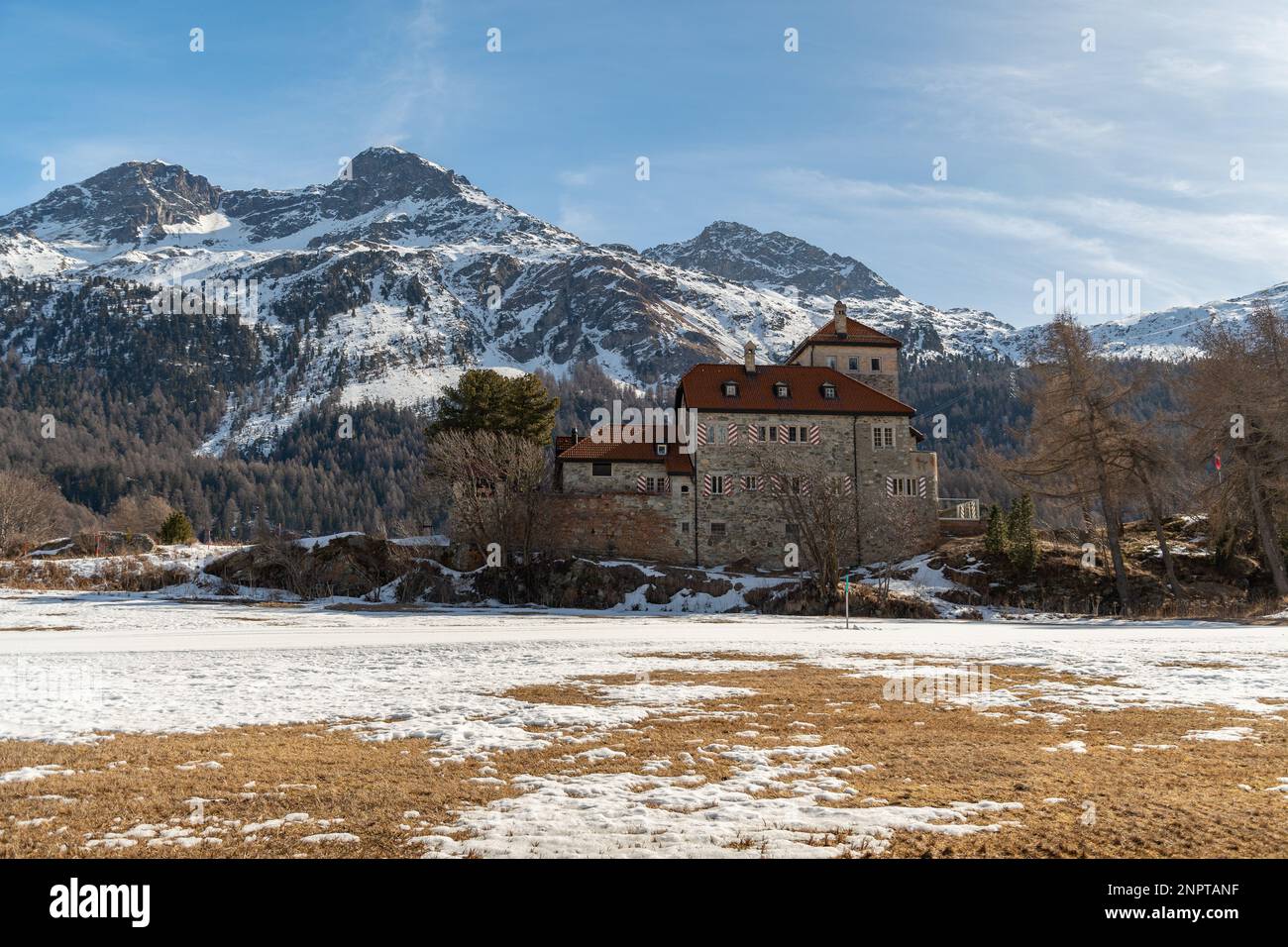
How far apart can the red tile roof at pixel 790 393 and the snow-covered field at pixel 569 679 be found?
2541 cm

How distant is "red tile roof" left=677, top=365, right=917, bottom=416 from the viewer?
57.2 meters

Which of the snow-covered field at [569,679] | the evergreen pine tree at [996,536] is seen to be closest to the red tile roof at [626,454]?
the evergreen pine tree at [996,536]

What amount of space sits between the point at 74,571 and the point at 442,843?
50.7m

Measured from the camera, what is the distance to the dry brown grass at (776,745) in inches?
262

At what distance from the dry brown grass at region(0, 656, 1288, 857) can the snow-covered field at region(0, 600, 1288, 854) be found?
1.13ft

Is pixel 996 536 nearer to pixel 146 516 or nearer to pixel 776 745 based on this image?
pixel 776 745

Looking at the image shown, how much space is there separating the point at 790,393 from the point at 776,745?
4961cm

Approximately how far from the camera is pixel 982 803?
25.3ft

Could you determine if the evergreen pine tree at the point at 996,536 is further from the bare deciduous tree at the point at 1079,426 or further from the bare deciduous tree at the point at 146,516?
the bare deciduous tree at the point at 146,516

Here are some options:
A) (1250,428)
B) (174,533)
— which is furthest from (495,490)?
(1250,428)

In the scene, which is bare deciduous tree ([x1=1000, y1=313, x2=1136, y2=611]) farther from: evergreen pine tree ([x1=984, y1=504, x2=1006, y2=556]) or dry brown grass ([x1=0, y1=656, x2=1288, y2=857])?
dry brown grass ([x1=0, y1=656, x2=1288, y2=857])
